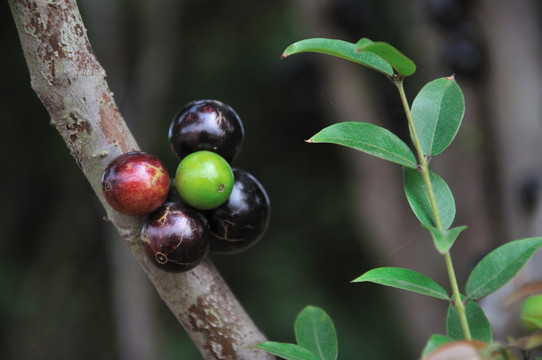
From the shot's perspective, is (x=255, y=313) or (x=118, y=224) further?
(x=255, y=313)

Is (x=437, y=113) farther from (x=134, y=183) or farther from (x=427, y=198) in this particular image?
(x=134, y=183)

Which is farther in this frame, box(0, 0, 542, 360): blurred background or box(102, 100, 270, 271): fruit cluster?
box(0, 0, 542, 360): blurred background

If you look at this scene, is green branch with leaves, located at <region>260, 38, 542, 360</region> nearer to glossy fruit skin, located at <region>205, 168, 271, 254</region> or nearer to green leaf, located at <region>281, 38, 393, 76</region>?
green leaf, located at <region>281, 38, 393, 76</region>

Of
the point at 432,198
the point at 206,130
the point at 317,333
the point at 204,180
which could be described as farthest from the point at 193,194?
the point at 432,198

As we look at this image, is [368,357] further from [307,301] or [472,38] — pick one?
[472,38]

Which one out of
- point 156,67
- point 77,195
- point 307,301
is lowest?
point 307,301

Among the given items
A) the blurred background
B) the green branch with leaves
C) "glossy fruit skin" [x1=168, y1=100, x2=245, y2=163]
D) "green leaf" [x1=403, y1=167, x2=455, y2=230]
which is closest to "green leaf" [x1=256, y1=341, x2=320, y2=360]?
the green branch with leaves

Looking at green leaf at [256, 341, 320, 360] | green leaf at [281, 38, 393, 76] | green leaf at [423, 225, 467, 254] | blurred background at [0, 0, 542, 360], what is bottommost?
blurred background at [0, 0, 542, 360]

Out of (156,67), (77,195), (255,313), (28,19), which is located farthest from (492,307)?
(77,195)
